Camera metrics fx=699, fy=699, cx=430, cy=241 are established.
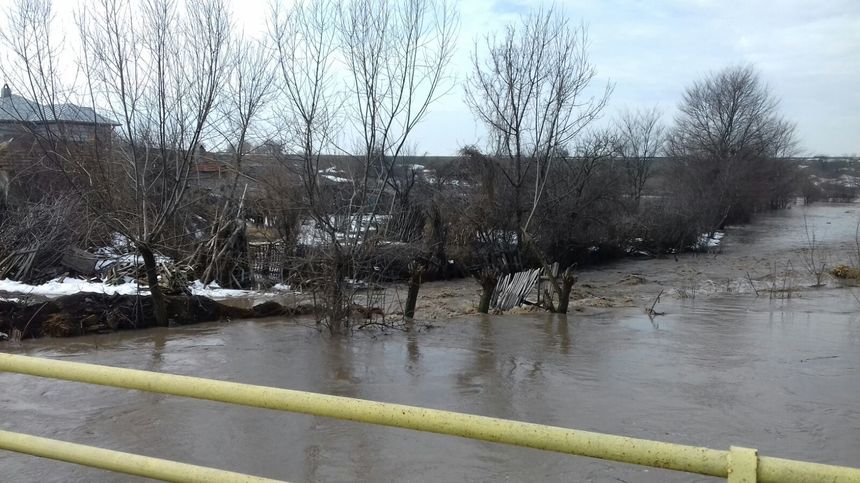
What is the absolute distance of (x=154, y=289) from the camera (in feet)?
35.2

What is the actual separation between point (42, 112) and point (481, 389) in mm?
7551

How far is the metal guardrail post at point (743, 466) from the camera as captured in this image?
5.37 ft

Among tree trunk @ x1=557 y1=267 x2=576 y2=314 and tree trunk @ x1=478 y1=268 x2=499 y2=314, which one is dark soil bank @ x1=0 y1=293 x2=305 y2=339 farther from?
tree trunk @ x1=557 y1=267 x2=576 y2=314

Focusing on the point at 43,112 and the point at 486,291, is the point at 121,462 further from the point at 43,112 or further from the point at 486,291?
the point at 486,291

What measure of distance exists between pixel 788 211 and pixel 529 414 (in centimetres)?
6258

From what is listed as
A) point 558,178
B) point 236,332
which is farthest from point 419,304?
point 558,178

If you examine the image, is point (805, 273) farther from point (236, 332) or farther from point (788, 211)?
point (788, 211)

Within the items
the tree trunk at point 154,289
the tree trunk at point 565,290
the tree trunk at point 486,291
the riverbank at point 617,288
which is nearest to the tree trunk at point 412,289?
the riverbank at point 617,288

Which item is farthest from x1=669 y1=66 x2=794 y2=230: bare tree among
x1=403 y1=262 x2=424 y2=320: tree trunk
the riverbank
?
x1=403 y1=262 x2=424 y2=320: tree trunk

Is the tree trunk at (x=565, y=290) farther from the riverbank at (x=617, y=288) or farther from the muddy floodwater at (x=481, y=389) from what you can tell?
the riverbank at (x=617, y=288)

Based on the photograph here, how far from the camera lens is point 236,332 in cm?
1077

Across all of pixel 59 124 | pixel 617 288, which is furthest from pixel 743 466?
pixel 617 288

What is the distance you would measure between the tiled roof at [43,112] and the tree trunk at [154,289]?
6.68 ft

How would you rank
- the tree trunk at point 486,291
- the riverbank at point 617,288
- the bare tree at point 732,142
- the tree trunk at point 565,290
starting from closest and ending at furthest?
the riverbank at point 617,288, the tree trunk at point 565,290, the tree trunk at point 486,291, the bare tree at point 732,142
